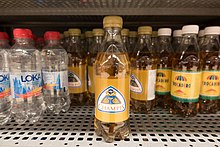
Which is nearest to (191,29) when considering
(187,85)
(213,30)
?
(213,30)

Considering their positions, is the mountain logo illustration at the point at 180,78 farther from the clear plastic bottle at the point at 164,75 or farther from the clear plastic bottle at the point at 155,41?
the clear plastic bottle at the point at 155,41

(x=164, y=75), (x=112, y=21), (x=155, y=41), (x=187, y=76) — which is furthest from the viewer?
(x=155, y=41)

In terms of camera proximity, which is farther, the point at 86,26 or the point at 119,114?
the point at 86,26

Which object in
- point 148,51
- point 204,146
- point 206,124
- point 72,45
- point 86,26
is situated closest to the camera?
point 204,146

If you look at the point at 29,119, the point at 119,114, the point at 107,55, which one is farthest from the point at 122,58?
the point at 29,119

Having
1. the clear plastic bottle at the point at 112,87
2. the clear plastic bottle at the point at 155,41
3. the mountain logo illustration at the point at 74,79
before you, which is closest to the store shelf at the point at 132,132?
the clear plastic bottle at the point at 112,87

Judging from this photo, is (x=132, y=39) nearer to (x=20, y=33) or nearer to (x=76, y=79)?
(x=76, y=79)

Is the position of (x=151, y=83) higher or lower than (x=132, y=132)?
higher

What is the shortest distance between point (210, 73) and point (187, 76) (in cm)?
13

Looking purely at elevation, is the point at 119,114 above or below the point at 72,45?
below

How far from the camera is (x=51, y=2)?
0.62m

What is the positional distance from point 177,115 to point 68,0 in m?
0.67

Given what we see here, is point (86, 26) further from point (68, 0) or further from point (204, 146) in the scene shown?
point (204, 146)

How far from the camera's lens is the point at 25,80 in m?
0.54
